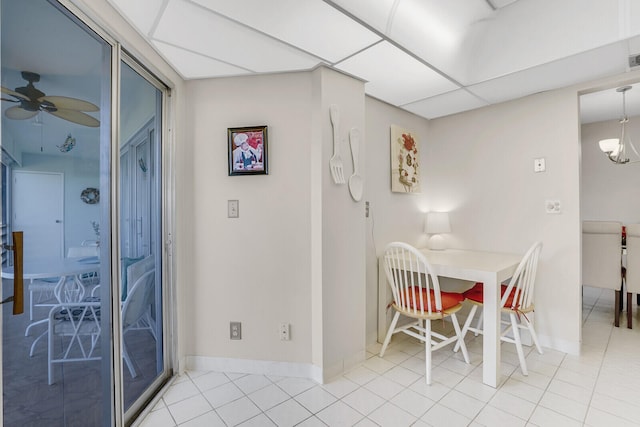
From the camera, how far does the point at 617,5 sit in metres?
1.56

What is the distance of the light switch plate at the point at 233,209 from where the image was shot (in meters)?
2.04

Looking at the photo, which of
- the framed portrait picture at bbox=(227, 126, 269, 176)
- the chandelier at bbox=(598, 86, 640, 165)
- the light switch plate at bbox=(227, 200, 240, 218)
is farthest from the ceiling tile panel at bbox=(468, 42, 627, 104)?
the light switch plate at bbox=(227, 200, 240, 218)

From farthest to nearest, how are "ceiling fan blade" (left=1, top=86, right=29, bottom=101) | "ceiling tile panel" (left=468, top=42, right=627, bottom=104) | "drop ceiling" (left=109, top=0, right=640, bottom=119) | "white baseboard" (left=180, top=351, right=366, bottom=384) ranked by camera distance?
"white baseboard" (left=180, top=351, right=366, bottom=384), "ceiling tile panel" (left=468, top=42, right=627, bottom=104), "drop ceiling" (left=109, top=0, right=640, bottom=119), "ceiling fan blade" (left=1, top=86, right=29, bottom=101)

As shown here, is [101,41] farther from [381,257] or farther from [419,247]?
[419,247]

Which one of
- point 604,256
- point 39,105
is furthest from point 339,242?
point 604,256

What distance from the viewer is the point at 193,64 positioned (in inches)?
72.3

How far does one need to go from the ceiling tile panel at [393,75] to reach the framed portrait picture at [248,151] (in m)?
0.73

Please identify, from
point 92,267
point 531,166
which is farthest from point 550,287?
point 92,267

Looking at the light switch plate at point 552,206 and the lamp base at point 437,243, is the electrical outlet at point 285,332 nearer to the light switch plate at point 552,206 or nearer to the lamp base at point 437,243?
the lamp base at point 437,243

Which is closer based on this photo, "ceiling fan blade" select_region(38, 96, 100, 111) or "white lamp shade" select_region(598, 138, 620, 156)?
"ceiling fan blade" select_region(38, 96, 100, 111)

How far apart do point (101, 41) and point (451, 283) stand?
3.29 m

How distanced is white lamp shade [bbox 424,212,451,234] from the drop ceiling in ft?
3.96

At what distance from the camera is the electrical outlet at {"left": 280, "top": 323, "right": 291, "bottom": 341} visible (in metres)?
2.03

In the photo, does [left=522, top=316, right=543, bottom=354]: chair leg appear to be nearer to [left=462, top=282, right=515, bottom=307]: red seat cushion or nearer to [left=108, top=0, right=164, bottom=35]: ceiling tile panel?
[left=462, top=282, right=515, bottom=307]: red seat cushion
